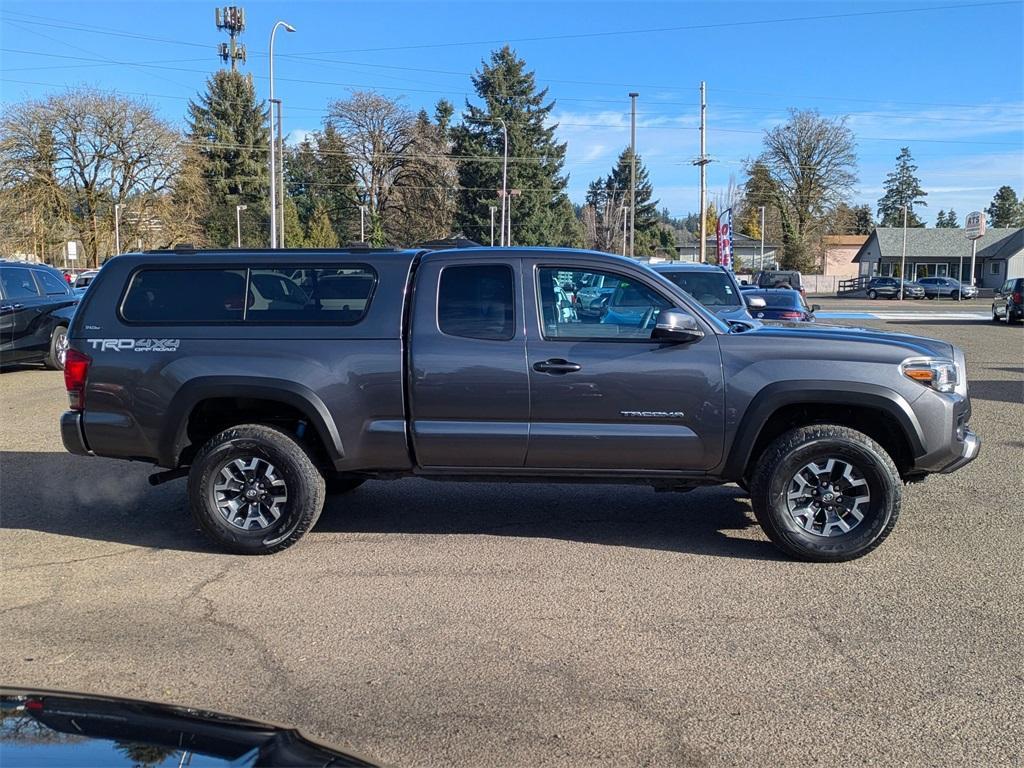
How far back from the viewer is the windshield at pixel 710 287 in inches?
494

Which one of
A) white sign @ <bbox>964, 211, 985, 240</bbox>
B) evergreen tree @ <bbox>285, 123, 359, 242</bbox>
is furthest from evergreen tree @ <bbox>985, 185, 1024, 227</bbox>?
evergreen tree @ <bbox>285, 123, 359, 242</bbox>

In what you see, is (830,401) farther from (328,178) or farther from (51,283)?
(328,178)

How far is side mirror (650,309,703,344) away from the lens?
528 centimetres

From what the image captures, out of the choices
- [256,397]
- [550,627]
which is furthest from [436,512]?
[550,627]

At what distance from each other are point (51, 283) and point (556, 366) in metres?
12.6

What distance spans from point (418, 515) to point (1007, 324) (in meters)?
30.5

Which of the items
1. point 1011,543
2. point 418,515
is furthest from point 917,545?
point 418,515

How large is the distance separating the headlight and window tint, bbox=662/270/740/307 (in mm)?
7031

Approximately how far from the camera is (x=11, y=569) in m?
5.46

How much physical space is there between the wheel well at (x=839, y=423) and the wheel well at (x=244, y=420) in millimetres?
2922

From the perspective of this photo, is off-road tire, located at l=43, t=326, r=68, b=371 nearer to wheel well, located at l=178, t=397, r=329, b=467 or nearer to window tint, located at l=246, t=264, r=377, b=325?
wheel well, located at l=178, t=397, r=329, b=467

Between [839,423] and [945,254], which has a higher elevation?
[945,254]

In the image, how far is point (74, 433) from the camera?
5793 mm

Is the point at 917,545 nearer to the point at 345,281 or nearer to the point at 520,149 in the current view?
the point at 345,281
